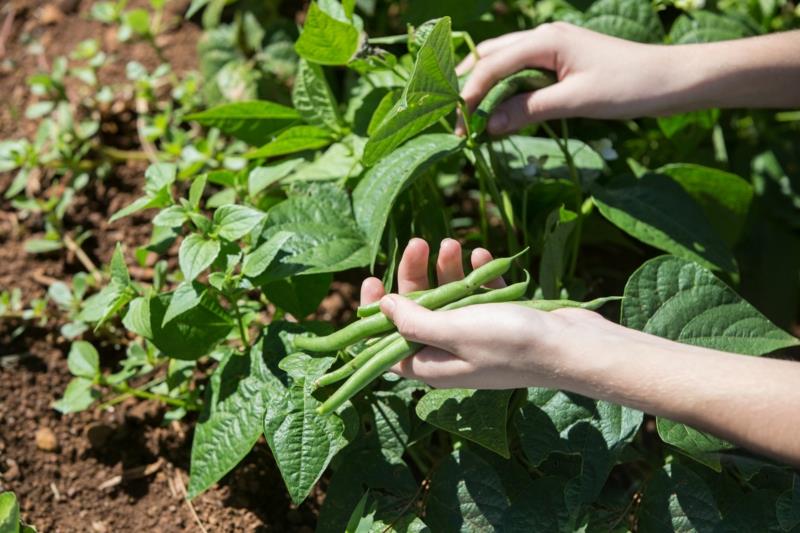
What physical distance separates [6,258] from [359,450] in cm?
133

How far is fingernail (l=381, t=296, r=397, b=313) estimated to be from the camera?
4.95 ft

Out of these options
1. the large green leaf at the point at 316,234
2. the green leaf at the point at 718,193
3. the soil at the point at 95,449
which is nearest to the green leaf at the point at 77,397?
the soil at the point at 95,449

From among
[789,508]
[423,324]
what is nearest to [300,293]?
[423,324]

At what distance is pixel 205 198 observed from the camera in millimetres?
2623

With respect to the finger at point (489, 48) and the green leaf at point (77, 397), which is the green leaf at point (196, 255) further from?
the finger at point (489, 48)

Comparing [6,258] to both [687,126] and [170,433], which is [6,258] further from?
[687,126]

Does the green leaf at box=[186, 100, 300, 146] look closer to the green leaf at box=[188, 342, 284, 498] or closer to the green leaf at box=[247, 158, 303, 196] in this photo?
the green leaf at box=[247, 158, 303, 196]

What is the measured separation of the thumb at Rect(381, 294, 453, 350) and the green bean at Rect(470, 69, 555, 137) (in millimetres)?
601

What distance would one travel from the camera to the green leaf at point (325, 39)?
74.8 inches

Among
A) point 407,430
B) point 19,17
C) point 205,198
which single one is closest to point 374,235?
point 407,430

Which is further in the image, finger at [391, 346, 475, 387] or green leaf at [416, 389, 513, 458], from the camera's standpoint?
green leaf at [416, 389, 513, 458]

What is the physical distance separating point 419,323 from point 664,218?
0.91 metres

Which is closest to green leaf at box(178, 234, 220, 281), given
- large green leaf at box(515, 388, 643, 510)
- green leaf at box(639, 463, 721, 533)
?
large green leaf at box(515, 388, 643, 510)

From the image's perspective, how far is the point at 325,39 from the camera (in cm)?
193
